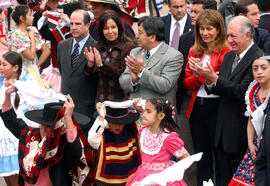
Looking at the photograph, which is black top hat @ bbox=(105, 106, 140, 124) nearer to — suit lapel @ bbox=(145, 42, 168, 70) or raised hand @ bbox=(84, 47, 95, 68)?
suit lapel @ bbox=(145, 42, 168, 70)

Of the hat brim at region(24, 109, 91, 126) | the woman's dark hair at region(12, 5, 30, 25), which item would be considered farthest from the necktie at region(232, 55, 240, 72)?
the woman's dark hair at region(12, 5, 30, 25)

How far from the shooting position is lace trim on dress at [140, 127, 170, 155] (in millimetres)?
5191

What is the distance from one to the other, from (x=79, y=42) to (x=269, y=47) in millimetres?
2560

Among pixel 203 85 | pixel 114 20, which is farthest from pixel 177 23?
pixel 203 85

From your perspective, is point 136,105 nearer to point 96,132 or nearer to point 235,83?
point 96,132

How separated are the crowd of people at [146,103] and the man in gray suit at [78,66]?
1 cm

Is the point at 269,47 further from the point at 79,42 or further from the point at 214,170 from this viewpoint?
the point at 79,42

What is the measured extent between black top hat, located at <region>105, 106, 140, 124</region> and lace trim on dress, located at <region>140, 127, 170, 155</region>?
0.25 metres

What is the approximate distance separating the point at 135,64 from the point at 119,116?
0.67 m

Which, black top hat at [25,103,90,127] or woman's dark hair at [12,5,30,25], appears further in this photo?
woman's dark hair at [12,5,30,25]

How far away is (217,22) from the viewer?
598 cm

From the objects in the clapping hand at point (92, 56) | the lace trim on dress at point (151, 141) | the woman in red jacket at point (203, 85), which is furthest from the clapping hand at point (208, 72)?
the clapping hand at point (92, 56)

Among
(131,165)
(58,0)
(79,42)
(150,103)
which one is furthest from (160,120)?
(58,0)

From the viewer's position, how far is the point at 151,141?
5.27m
